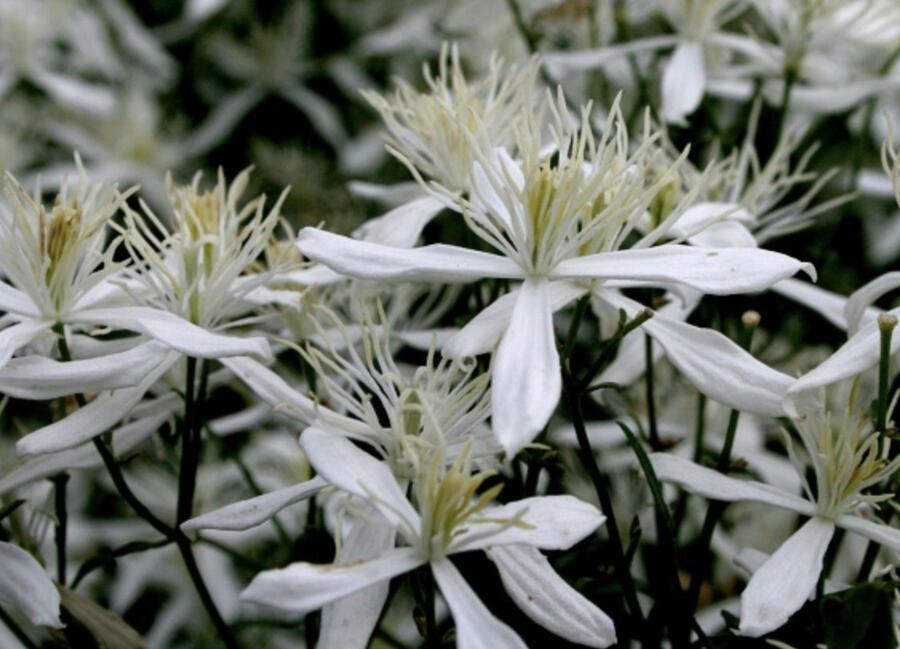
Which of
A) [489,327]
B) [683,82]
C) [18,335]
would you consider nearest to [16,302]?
[18,335]

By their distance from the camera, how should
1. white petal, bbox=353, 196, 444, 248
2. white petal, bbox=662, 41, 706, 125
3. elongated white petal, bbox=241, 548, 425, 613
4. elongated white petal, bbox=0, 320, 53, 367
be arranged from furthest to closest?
white petal, bbox=662, 41, 706, 125
white petal, bbox=353, 196, 444, 248
elongated white petal, bbox=0, 320, 53, 367
elongated white petal, bbox=241, 548, 425, 613

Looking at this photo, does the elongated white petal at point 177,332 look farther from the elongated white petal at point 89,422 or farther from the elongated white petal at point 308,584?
the elongated white petal at point 308,584

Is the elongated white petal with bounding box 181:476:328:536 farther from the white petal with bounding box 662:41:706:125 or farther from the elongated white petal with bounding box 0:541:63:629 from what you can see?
the white petal with bounding box 662:41:706:125

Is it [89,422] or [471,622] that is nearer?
[471,622]

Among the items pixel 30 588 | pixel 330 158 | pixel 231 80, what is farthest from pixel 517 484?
pixel 231 80

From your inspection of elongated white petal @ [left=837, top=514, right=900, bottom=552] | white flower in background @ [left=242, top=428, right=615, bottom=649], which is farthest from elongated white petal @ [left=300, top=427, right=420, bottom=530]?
elongated white petal @ [left=837, top=514, right=900, bottom=552]

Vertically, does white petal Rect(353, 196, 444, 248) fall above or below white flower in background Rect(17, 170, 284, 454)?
above

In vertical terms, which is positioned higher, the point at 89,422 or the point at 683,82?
the point at 683,82

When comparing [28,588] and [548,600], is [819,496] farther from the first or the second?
[28,588]
